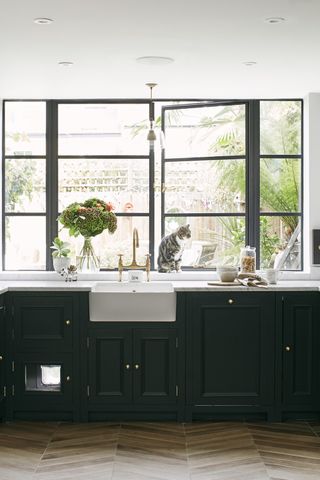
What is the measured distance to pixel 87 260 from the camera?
660 cm

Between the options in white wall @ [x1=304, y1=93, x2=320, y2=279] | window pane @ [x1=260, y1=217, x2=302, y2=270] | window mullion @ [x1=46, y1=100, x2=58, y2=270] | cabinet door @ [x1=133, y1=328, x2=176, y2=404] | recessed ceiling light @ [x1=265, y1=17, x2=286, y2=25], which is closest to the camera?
→ recessed ceiling light @ [x1=265, y1=17, x2=286, y2=25]

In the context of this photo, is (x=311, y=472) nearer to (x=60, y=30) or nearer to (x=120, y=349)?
(x=120, y=349)

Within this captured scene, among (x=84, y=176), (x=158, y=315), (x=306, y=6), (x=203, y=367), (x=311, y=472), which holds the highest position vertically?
(x=306, y=6)

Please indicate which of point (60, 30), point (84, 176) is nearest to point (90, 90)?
point (84, 176)

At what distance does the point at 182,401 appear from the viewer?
5.84 meters

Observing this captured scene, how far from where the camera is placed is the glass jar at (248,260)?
20.8ft

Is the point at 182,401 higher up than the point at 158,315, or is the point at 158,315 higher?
the point at 158,315

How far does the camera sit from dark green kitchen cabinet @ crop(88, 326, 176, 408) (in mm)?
5820

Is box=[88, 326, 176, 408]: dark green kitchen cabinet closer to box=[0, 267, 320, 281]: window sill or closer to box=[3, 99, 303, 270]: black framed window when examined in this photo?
box=[0, 267, 320, 281]: window sill

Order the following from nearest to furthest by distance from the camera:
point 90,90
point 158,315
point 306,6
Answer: point 306,6, point 158,315, point 90,90

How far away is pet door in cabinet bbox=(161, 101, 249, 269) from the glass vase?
0.65m

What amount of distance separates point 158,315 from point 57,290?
2.44 ft

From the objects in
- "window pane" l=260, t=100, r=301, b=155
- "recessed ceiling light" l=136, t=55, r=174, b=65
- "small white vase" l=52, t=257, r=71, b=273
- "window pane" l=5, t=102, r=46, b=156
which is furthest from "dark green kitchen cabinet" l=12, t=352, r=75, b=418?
"window pane" l=260, t=100, r=301, b=155

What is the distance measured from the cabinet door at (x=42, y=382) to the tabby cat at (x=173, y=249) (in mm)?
1172
